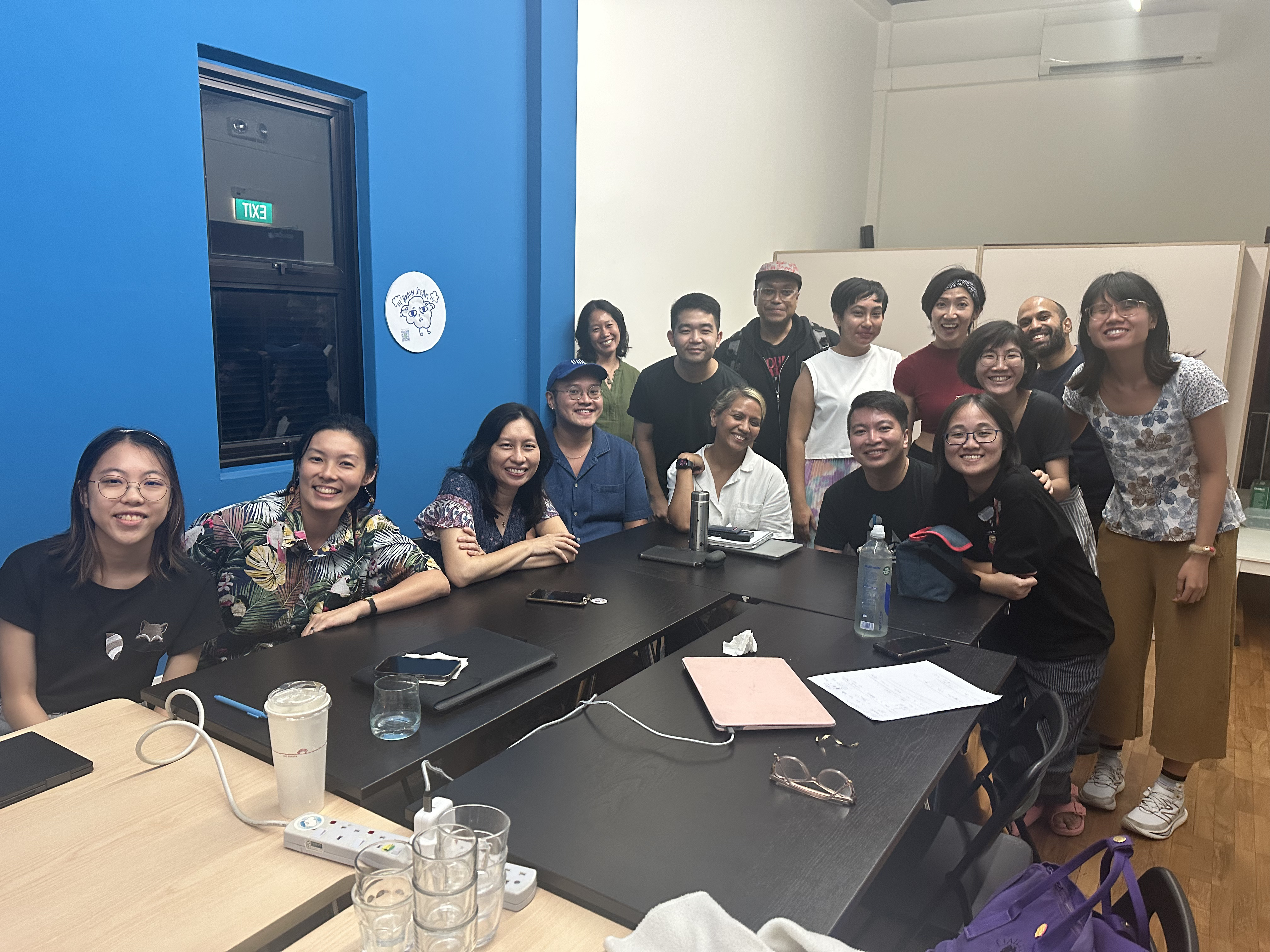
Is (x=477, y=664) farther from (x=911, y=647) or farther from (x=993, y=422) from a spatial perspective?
(x=993, y=422)

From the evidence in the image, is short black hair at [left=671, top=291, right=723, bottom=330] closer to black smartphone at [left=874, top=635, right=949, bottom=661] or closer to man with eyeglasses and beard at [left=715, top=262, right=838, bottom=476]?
man with eyeglasses and beard at [left=715, top=262, right=838, bottom=476]

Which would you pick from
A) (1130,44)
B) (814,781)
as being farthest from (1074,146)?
(814,781)

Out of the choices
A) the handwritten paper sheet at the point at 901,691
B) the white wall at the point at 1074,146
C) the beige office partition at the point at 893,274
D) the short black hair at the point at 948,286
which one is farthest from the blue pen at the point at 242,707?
the white wall at the point at 1074,146

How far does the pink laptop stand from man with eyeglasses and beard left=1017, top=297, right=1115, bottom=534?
192cm

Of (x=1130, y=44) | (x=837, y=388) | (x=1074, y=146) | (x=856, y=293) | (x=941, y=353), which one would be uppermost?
(x=1130, y=44)

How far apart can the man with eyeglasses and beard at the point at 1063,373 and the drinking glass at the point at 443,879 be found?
2788 mm

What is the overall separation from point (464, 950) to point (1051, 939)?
0.67 metres

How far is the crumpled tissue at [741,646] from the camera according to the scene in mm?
1814

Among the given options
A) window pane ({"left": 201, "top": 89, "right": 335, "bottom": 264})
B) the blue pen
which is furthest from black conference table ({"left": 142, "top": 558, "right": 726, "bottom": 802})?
window pane ({"left": 201, "top": 89, "right": 335, "bottom": 264})

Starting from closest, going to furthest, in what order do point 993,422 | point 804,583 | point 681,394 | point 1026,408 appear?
point 993,422
point 804,583
point 1026,408
point 681,394

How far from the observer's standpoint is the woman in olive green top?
12.4 feet

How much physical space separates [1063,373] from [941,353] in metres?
0.47

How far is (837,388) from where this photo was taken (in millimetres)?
3307

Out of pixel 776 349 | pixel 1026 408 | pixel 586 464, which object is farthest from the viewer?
pixel 776 349
